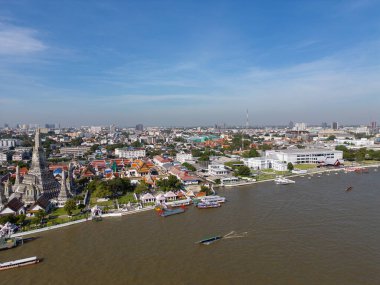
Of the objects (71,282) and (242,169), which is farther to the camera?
(242,169)

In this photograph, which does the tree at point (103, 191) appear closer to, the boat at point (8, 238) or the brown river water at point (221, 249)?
the brown river water at point (221, 249)

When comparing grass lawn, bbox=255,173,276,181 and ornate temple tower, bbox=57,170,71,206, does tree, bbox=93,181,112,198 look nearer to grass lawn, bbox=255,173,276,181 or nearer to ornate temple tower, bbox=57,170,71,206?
ornate temple tower, bbox=57,170,71,206

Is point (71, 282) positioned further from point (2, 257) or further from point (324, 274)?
point (324, 274)

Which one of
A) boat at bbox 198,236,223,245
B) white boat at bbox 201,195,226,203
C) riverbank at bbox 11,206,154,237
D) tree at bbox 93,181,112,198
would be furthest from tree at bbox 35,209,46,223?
white boat at bbox 201,195,226,203

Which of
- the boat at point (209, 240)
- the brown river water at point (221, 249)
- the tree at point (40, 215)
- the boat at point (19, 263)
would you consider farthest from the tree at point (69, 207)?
the boat at point (209, 240)

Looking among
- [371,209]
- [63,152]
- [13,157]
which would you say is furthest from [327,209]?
[63,152]

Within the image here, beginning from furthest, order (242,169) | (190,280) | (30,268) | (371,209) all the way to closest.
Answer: (242,169) → (371,209) → (30,268) → (190,280)
